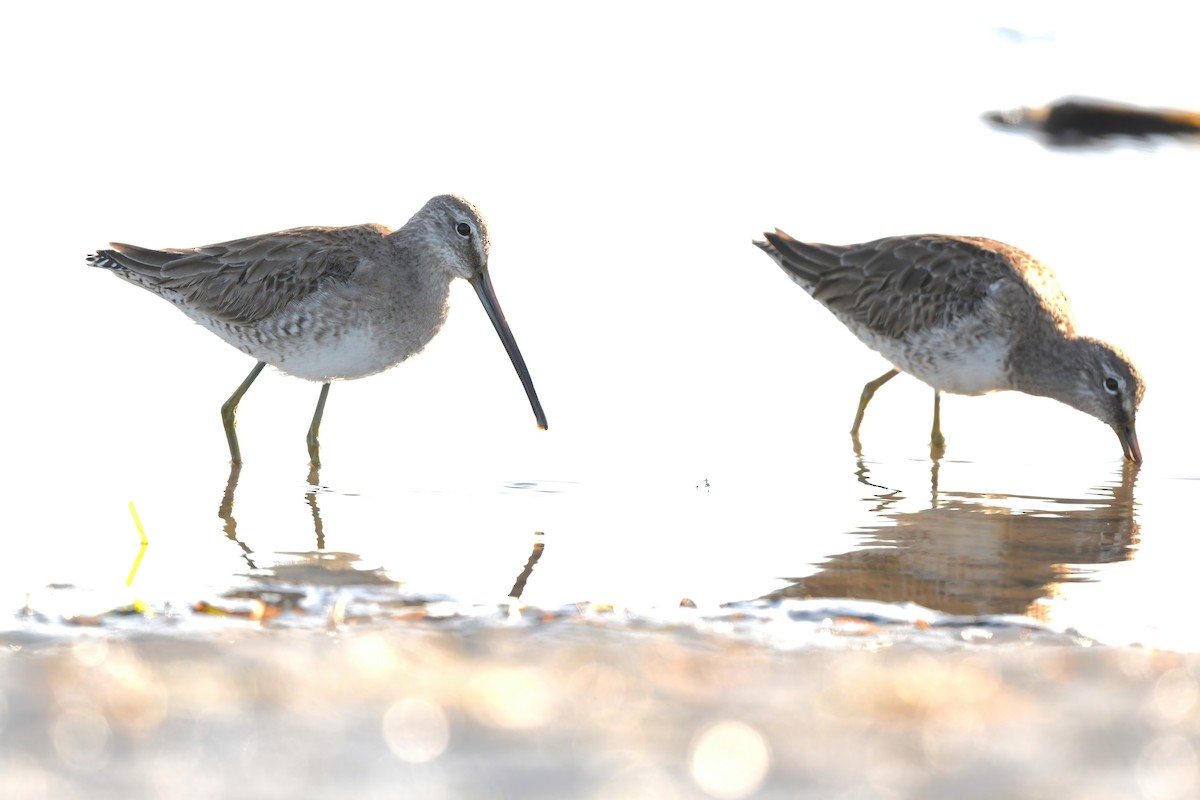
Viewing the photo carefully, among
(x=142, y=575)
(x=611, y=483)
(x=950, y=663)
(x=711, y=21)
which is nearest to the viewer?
(x=950, y=663)

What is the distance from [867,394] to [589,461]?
159 centimetres

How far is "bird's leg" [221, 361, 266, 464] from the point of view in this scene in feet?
20.5

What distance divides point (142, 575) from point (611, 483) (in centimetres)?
184

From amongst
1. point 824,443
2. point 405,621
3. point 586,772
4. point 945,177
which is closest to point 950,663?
point 586,772

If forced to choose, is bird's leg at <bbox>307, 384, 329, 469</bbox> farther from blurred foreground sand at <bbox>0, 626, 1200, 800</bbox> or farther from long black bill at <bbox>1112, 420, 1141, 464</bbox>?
long black bill at <bbox>1112, 420, 1141, 464</bbox>

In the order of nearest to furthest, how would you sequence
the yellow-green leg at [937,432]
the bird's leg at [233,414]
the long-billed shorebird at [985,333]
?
the bird's leg at [233,414]
the long-billed shorebird at [985,333]
the yellow-green leg at [937,432]

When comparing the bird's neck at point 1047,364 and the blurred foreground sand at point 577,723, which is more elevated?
the bird's neck at point 1047,364

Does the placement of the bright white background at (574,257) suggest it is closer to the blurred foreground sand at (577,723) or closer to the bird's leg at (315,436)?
the bird's leg at (315,436)

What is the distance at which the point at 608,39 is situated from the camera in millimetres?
15406

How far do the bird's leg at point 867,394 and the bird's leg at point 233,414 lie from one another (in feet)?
8.04

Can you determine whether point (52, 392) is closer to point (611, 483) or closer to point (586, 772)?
point (611, 483)

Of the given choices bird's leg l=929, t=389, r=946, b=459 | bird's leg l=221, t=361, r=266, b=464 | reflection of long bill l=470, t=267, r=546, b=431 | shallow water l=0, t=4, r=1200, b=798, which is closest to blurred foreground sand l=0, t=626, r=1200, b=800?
shallow water l=0, t=4, r=1200, b=798

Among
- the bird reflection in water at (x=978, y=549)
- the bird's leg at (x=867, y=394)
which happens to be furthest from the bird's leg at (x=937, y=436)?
the bird reflection in water at (x=978, y=549)

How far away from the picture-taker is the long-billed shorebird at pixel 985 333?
22.5ft
